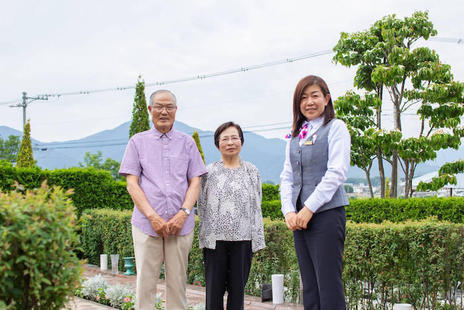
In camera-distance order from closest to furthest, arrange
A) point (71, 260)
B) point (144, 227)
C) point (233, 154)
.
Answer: point (71, 260) → point (144, 227) → point (233, 154)

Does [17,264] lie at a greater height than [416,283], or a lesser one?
greater

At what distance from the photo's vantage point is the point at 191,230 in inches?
120

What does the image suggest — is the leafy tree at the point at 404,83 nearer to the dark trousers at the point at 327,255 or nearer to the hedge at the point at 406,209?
the hedge at the point at 406,209

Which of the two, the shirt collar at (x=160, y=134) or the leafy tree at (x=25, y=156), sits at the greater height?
the leafy tree at (x=25, y=156)

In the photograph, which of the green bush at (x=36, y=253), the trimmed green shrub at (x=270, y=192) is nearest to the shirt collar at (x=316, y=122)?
the green bush at (x=36, y=253)

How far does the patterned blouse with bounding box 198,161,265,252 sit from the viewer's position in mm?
3023

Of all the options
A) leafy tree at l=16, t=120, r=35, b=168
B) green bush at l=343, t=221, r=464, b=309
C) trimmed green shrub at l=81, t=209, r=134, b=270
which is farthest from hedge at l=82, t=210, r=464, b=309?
leafy tree at l=16, t=120, r=35, b=168

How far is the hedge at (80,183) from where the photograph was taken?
8734 mm

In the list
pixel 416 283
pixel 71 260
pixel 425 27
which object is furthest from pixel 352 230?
pixel 425 27

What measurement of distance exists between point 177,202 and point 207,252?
1.32 feet

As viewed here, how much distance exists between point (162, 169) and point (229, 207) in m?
0.51

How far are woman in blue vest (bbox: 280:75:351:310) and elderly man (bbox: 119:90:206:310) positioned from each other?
0.70 m

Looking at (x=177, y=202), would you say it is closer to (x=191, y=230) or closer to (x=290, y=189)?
(x=191, y=230)

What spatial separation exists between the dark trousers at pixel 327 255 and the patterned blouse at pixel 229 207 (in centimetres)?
61
